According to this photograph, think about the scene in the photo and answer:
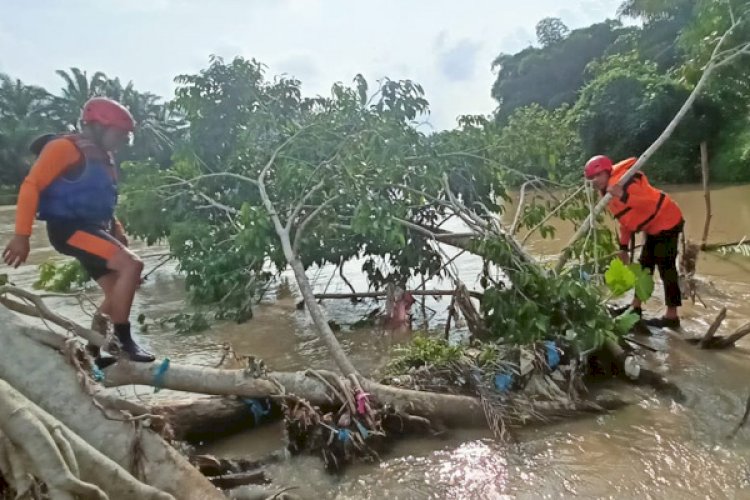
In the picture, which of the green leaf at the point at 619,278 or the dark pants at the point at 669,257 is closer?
the green leaf at the point at 619,278

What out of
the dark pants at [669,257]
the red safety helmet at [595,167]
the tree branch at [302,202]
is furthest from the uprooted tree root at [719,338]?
the tree branch at [302,202]

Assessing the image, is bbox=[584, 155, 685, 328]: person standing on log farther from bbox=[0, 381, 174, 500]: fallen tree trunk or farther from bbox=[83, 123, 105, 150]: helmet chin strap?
bbox=[0, 381, 174, 500]: fallen tree trunk

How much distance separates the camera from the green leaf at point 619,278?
5172mm

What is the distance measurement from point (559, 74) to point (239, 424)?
32830 mm

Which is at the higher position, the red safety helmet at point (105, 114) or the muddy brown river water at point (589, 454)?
the red safety helmet at point (105, 114)

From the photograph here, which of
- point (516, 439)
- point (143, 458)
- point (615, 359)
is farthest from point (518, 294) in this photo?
point (143, 458)

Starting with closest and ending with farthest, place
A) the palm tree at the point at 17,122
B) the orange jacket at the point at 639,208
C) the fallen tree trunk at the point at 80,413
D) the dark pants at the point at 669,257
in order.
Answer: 1. the fallen tree trunk at the point at 80,413
2. the orange jacket at the point at 639,208
3. the dark pants at the point at 669,257
4. the palm tree at the point at 17,122

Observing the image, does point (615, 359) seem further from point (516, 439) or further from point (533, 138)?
point (533, 138)

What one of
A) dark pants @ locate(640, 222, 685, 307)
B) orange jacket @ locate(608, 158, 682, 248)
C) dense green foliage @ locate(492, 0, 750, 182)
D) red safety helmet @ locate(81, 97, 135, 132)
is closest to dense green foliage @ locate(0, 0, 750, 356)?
orange jacket @ locate(608, 158, 682, 248)

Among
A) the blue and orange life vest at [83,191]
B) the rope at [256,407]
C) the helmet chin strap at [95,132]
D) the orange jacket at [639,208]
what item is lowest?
the rope at [256,407]

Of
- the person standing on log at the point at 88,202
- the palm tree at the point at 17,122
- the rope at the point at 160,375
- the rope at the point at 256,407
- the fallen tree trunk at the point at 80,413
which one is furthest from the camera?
the palm tree at the point at 17,122

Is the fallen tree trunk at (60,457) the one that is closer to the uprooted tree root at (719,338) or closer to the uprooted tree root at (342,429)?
the uprooted tree root at (342,429)

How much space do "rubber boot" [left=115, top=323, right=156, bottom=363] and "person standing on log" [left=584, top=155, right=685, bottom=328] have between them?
4.25 m

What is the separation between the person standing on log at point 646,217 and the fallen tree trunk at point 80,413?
15.1 ft
